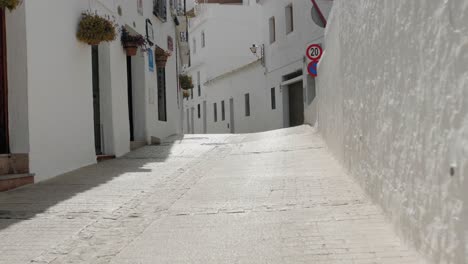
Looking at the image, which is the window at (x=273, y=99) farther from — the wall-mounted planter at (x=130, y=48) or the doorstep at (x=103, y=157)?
the doorstep at (x=103, y=157)

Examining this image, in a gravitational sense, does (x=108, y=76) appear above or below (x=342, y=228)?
above

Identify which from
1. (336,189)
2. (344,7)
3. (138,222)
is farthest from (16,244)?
(344,7)

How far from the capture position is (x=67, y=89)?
30.0ft

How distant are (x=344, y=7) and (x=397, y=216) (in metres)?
3.82

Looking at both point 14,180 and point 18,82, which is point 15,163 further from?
point 18,82

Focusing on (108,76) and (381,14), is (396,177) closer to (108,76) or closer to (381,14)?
(381,14)

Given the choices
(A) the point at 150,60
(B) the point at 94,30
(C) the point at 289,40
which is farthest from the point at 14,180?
(C) the point at 289,40

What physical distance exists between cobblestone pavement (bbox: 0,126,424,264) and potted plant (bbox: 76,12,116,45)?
2350 mm

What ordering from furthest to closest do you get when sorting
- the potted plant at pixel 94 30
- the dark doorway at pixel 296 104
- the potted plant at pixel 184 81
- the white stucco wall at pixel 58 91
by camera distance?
the dark doorway at pixel 296 104, the potted plant at pixel 184 81, the potted plant at pixel 94 30, the white stucco wall at pixel 58 91

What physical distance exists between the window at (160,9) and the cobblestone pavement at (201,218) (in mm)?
8087

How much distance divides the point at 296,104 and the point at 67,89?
1449 centimetres

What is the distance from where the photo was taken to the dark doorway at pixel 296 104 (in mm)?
21984

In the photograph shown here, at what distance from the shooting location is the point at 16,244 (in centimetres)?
464

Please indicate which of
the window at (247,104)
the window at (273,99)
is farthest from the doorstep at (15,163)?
the window at (247,104)
